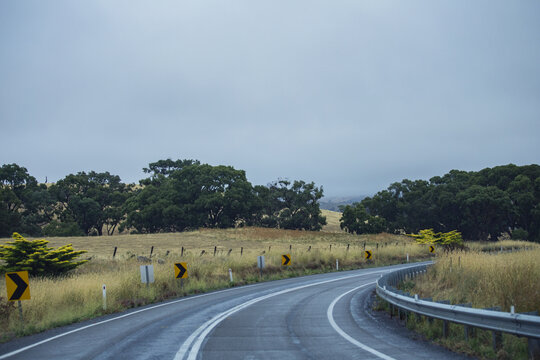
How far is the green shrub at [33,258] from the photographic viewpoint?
19.0m

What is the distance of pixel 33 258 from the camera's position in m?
19.4

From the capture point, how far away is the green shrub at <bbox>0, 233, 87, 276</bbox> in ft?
62.4

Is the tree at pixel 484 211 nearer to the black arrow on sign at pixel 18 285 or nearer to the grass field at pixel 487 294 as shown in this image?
the grass field at pixel 487 294

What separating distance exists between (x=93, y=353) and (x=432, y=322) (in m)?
6.67

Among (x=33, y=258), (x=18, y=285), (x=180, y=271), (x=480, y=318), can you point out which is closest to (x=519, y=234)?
(x=180, y=271)

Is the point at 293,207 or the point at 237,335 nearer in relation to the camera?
the point at 237,335

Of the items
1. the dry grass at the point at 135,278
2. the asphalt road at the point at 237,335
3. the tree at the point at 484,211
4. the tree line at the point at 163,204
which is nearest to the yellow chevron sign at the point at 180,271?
the dry grass at the point at 135,278

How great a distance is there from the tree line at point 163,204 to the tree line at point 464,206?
428 inches

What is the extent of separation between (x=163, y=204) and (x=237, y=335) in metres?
64.8

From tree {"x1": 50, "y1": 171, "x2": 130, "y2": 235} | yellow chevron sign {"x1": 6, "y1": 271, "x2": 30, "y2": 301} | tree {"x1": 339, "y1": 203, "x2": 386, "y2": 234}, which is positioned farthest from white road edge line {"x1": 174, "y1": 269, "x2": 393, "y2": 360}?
tree {"x1": 50, "y1": 171, "x2": 130, "y2": 235}

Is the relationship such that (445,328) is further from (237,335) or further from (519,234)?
(519,234)

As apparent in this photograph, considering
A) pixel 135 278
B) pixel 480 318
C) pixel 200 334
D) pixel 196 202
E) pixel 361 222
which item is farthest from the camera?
pixel 361 222

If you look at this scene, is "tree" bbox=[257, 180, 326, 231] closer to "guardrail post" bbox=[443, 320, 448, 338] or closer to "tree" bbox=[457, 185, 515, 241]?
"tree" bbox=[457, 185, 515, 241]

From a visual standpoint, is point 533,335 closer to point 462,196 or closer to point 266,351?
point 266,351
